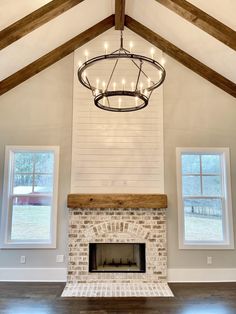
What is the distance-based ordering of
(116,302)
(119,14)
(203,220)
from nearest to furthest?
1. (116,302)
2. (119,14)
3. (203,220)

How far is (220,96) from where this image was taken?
16.8 feet

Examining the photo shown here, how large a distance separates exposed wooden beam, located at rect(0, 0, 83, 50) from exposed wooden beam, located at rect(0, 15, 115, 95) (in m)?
1.02

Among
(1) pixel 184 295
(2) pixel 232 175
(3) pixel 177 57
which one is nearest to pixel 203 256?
(1) pixel 184 295

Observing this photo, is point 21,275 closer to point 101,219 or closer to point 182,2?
point 101,219

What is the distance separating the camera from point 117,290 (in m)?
4.20

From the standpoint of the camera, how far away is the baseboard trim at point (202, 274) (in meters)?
4.67

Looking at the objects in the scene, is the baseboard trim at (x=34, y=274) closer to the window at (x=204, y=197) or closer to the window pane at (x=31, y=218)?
the window pane at (x=31, y=218)

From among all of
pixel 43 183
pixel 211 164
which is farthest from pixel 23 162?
pixel 211 164

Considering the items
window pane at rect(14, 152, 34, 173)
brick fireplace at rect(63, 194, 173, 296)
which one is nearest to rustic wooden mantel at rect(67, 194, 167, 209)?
brick fireplace at rect(63, 194, 173, 296)

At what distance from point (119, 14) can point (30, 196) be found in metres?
3.75

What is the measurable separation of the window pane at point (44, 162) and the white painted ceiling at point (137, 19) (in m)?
1.64

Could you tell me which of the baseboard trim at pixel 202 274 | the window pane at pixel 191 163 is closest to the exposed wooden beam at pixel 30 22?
the window pane at pixel 191 163

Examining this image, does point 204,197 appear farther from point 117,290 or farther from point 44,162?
point 44,162

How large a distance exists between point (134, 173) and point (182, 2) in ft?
9.46
